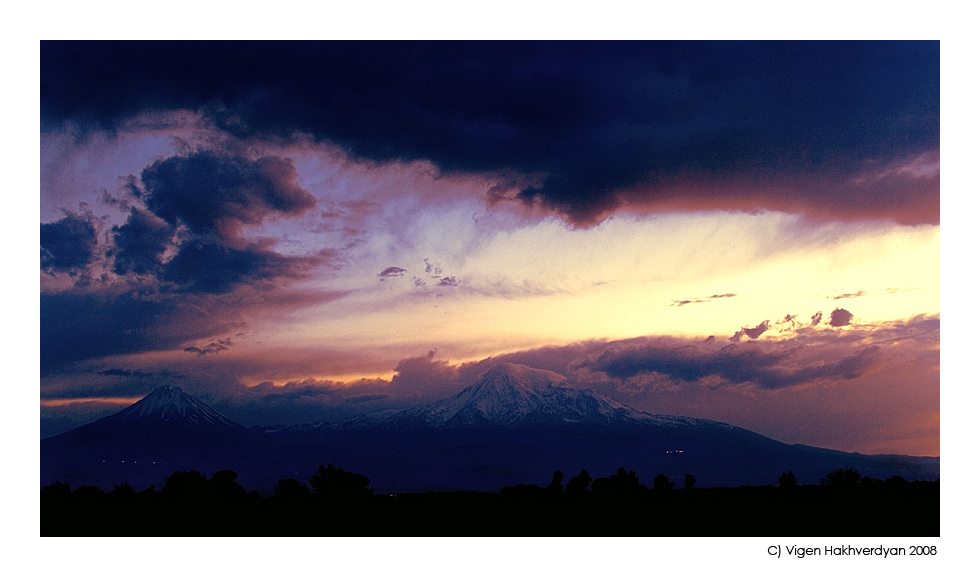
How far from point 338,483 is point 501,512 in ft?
44.0

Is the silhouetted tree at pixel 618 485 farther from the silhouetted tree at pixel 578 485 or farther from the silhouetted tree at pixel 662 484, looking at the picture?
the silhouetted tree at pixel 662 484

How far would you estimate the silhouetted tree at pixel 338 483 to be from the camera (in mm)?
44688

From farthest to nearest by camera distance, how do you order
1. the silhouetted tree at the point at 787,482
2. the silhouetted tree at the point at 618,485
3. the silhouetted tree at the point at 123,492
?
the silhouetted tree at the point at 787,482
the silhouetted tree at the point at 618,485
the silhouetted tree at the point at 123,492

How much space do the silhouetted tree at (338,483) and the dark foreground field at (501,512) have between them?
2282mm

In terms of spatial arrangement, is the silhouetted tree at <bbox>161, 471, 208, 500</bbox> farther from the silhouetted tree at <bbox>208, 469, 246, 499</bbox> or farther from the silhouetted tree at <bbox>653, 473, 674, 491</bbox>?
the silhouetted tree at <bbox>653, 473, 674, 491</bbox>

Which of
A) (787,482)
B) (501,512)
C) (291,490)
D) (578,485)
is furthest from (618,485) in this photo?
(291,490)

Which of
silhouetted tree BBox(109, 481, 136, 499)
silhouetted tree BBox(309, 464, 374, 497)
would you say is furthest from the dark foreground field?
silhouetted tree BBox(309, 464, 374, 497)

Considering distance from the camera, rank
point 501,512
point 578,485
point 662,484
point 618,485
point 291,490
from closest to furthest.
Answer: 1. point 501,512
2. point 618,485
3. point 291,490
4. point 662,484
5. point 578,485

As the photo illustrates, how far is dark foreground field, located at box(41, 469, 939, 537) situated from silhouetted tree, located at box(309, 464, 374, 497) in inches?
89.8

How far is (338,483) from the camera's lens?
4634cm

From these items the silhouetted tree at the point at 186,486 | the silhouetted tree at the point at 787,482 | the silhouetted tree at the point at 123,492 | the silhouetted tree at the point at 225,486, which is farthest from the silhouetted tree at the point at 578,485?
the silhouetted tree at the point at 123,492

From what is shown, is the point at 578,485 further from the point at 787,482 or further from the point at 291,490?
the point at 291,490

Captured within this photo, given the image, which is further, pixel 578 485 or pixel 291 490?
pixel 578 485

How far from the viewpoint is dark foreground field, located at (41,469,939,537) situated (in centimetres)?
3120
